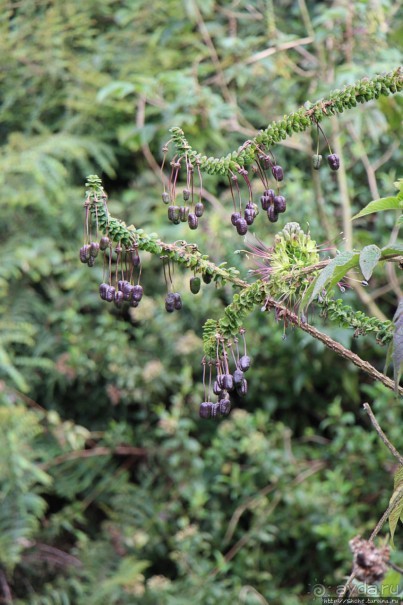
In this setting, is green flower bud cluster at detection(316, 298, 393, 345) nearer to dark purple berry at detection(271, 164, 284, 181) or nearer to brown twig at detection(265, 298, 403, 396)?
brown twig at detection(265, 298, 403, 396)

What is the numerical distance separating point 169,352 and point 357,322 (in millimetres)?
1801

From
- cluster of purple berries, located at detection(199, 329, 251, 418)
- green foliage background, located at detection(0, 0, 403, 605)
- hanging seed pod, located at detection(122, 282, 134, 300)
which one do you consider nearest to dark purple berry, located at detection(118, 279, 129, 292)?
hanging seed pod, located at detection(122, 282, 134, 300)

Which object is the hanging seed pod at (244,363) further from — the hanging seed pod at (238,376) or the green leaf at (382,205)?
the green leaf at (382,205)

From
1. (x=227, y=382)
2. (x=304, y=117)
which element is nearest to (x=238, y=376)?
(x=227, y=382)

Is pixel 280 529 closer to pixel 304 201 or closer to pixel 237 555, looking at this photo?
pixel 237 555

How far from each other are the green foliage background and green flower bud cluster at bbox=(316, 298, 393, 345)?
4.52ft

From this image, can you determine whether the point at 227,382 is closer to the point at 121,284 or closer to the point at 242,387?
the point at 242,387

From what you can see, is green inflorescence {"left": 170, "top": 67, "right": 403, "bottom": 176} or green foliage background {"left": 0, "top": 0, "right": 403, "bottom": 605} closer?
green inflorescence {"left": 170, "top": 67, "right": 403, "bottom": 176}

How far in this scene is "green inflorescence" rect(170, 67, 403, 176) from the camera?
802mm

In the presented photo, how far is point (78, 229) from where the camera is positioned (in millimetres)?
2879

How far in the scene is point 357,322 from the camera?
32.6 inches

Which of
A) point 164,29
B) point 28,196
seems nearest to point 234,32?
point 164,29

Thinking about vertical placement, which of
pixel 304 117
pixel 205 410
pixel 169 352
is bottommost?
pixel 169 352

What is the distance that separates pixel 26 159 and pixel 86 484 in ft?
3.45
